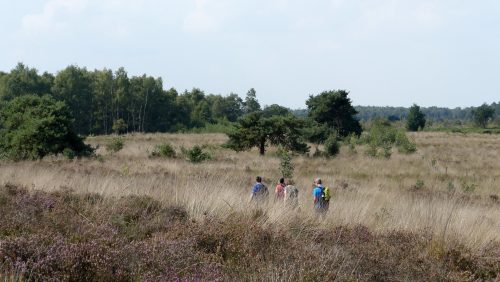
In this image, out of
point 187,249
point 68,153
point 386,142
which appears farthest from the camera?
point 386,142

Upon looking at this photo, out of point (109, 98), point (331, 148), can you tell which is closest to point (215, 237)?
point (331, 148)

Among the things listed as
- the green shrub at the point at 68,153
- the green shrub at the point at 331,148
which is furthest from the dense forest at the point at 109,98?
the green shrub at the point at 68,153

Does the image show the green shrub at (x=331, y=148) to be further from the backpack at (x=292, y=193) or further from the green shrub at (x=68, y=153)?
the backpack at (x=292, y=193)

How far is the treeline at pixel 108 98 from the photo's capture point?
236ft

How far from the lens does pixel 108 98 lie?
7988 centimetres

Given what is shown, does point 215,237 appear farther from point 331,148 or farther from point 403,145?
point 403,145

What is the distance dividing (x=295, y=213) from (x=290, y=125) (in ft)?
83.5

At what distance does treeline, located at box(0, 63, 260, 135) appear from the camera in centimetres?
7181

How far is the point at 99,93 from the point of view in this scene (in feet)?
256

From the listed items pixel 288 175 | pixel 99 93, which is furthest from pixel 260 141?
pixel 99 93

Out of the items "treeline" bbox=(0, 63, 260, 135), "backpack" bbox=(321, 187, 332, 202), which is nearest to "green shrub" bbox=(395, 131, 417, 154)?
"backpack" bbox=(321, 187, 332, 202)

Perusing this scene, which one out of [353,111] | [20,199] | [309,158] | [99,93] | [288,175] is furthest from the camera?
[99,93]

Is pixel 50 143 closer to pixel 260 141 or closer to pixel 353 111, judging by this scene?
pixel 260 141

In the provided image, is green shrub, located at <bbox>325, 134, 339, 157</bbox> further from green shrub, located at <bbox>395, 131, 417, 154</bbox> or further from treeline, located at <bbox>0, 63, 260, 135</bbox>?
treeline, located at <bbox>0, 63, 260, 135</bbox>
